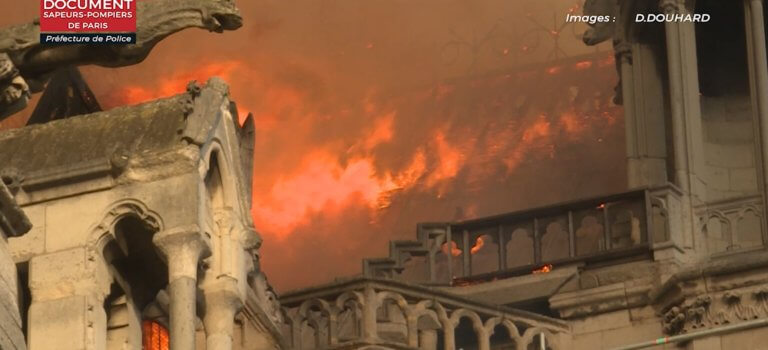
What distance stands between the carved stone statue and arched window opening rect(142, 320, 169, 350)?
5.77 feet

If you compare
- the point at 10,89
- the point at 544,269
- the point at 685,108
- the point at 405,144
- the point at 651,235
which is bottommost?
the point at 10,89

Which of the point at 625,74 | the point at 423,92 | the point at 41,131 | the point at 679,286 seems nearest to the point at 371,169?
the point at 423,92

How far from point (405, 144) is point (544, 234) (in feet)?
19.4

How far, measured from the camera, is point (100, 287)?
2358 cm

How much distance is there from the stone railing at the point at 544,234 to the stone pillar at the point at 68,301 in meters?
10.6

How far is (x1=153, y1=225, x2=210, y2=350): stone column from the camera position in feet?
76.3

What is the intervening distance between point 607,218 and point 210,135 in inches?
446


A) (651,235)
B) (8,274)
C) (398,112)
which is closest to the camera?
(8,274)

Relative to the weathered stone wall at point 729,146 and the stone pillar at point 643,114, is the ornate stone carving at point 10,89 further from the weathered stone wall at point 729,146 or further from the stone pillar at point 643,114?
the stone pillar at point 643,114

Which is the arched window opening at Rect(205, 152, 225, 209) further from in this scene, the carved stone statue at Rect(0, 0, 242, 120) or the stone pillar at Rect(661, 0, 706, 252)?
the stone pillar at Rect(661, 0, 706, 252)

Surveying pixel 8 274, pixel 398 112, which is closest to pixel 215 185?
pixel 8 274

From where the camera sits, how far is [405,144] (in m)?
41.3

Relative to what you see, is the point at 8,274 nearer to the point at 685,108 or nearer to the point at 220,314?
the point at 220,314

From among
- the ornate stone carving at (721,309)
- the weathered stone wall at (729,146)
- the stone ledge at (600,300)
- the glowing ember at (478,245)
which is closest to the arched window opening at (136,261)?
the ornate stone carving at (721,309)
